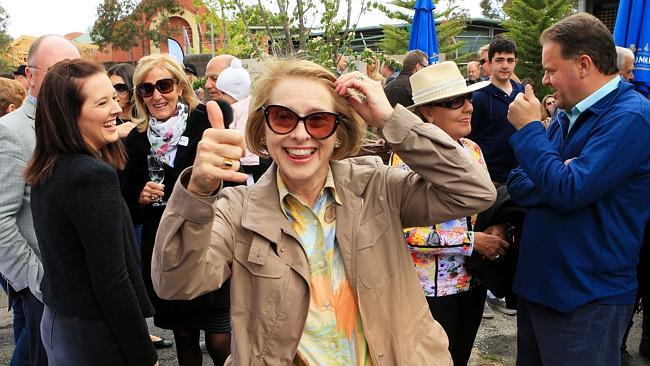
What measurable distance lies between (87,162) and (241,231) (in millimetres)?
878

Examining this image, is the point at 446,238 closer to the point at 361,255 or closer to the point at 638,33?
the point at 361,255

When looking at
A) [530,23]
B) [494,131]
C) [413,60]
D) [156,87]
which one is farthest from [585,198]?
[530,23]

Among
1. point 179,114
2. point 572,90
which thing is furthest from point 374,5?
point 572,90

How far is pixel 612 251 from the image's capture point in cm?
234

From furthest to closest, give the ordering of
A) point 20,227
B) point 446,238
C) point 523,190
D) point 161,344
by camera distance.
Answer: point 161,344 < point 20,227 < point 446,238 < point 523,190

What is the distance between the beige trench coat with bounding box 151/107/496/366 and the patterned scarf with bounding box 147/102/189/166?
1651 millimetres

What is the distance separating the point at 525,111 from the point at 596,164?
40 cm

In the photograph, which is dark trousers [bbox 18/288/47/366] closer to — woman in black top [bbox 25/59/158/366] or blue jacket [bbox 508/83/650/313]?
woman in black top [bbox 25/59/158/366]

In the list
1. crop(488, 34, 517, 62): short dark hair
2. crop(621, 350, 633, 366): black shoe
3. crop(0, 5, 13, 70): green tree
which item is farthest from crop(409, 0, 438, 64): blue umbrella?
crop(0, 5, 13, 70): green tree

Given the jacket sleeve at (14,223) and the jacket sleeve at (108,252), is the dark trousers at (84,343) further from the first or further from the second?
the jacket sleeve at (14,223)

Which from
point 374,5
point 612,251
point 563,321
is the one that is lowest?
point 563,321

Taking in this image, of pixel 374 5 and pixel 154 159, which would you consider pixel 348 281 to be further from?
pixel 374 5

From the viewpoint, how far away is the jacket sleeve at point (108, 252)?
2102 millimetres

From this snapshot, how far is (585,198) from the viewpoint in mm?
2240
